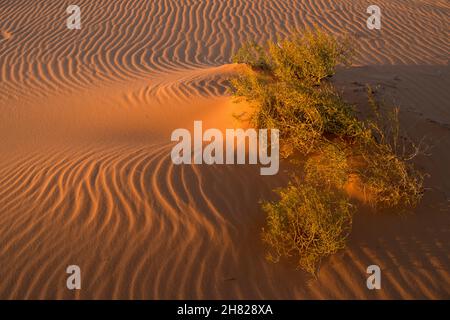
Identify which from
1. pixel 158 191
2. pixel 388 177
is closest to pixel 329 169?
pixel 388 177

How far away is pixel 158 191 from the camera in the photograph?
15.0ft

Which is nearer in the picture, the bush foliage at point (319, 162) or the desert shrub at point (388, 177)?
the bush foliage at point (319, 162)

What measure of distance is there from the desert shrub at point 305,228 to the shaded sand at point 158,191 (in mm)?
110

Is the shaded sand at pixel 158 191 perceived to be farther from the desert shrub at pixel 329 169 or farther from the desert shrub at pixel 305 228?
the desert shrub at pixel 329 169

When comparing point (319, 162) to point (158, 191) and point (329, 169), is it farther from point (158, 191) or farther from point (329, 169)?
point (158, 191)

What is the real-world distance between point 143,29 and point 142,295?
8813 millimetres

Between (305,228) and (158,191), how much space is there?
5.12 ft

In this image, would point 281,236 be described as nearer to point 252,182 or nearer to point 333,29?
point 252,182

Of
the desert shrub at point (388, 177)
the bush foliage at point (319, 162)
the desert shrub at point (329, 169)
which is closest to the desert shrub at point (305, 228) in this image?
the bush foliage at point (319, 162)

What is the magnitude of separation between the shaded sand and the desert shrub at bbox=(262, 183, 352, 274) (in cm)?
11

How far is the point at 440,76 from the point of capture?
23.0 ft

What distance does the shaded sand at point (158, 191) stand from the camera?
382cm

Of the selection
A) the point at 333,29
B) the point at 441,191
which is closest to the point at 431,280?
the point at 441,191
